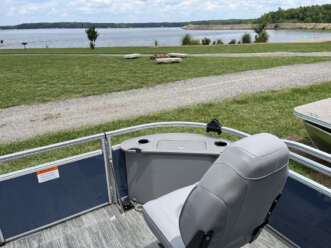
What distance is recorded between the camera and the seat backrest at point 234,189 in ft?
4.57

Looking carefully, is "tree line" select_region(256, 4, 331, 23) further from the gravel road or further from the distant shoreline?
the gravel road

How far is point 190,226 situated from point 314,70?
1477 centimetres

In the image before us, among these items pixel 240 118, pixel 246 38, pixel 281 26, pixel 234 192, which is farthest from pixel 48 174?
pixel 281 26

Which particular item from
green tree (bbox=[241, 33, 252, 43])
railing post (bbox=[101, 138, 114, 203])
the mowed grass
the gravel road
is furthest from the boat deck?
green tree (bbox=[241, 33, 252, 43])

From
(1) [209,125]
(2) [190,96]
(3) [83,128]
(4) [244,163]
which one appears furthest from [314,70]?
(4) [244,163]

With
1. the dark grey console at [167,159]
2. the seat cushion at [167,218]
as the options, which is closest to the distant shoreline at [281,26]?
the dark grey console at [167,159]

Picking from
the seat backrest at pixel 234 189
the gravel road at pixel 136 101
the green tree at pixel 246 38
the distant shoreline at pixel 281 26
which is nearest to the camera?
the seat backrest at pixel 234 189

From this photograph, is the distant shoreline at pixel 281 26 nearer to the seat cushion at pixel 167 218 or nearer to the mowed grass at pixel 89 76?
the mowed grass at pixel 89 76

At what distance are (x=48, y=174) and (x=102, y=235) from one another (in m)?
0.95

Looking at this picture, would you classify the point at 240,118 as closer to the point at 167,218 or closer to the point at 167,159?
the point at 167,159

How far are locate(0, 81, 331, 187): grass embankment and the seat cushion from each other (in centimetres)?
328

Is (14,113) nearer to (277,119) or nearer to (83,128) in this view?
(83,128)

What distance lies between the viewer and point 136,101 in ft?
32.1

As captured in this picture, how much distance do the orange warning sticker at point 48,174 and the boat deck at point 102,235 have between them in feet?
2.34
